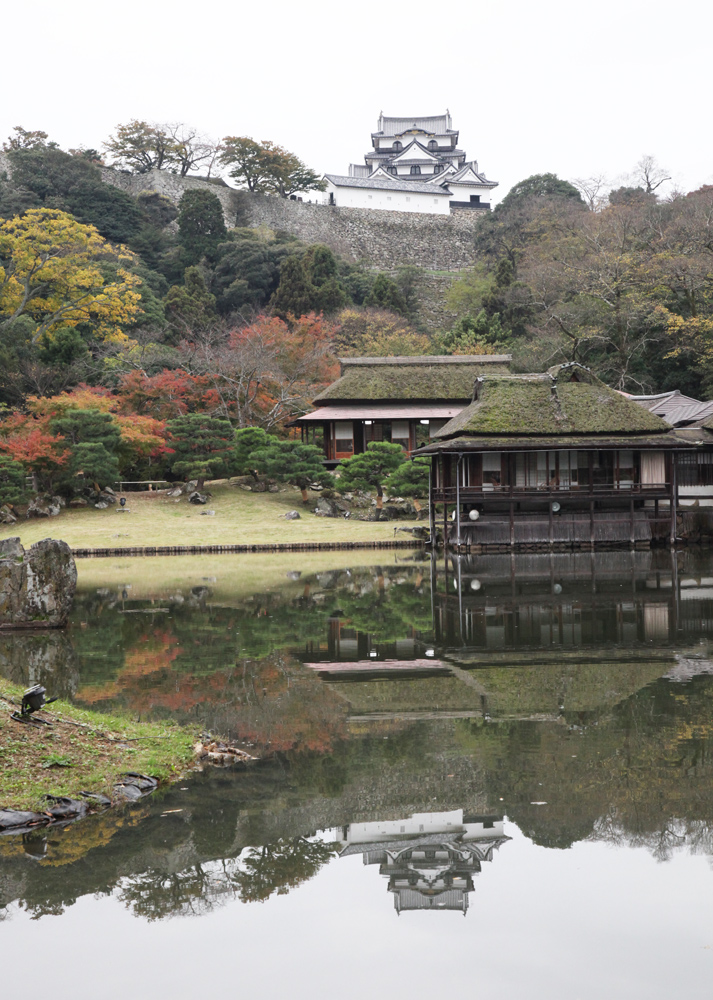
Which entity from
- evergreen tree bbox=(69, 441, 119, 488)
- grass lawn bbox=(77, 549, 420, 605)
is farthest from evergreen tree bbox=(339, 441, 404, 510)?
evergreen tree bbox=(69, 441, 119, 488)

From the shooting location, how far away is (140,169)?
6494 centimetres

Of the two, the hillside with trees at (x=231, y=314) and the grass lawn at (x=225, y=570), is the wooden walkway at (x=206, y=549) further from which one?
the hillside with trees at (x=231, y=314)

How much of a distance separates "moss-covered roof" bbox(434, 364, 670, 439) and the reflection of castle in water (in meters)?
20.6

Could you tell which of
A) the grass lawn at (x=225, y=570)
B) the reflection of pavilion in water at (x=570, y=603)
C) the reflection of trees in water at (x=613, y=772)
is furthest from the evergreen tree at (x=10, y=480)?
the reflection of trees in water at (x=613, y=772)

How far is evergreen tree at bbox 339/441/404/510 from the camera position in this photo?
102 feet

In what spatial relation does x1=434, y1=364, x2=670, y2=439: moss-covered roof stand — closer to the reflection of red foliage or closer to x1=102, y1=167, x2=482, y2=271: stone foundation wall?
the reflection of red foliage

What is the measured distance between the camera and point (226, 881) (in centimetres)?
498

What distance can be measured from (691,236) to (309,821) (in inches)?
1463

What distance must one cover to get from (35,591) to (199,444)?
1998 cm

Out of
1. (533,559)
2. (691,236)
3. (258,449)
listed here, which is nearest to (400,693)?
(533,559)

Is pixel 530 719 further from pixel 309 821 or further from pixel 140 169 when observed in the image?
pixel 140 169

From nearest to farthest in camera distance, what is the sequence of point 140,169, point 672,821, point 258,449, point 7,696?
point 672,821
point 7,696
point 258,449
point 140,169

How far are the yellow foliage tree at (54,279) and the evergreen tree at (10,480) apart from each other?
825 cm

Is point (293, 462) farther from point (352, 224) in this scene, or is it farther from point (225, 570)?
point (352, 224)
